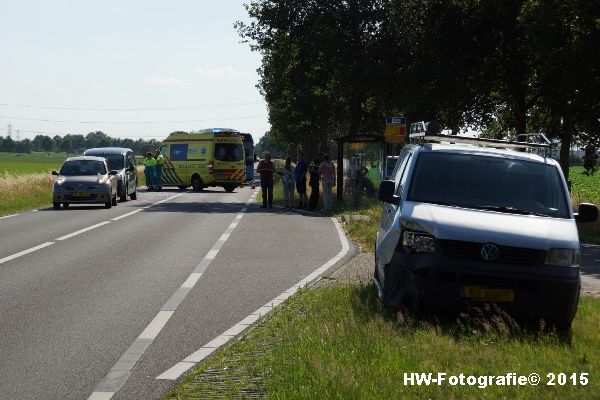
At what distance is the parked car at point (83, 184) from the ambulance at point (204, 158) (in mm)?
15130

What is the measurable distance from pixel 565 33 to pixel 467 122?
14.5 meters

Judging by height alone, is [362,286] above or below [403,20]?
below

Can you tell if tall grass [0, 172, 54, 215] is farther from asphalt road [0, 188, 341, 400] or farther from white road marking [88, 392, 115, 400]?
Result: white road marking [88, 392, 115, 400]

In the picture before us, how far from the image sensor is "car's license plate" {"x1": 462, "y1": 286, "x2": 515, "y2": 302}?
27.8 feet

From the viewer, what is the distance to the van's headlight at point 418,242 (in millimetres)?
8719

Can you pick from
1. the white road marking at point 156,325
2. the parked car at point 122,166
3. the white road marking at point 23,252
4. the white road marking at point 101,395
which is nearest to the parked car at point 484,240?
the white road marking at point 156,325

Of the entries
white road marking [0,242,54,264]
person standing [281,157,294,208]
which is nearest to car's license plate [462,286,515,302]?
white road marking [0,242,54,264]

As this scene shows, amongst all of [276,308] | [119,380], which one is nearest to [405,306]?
[276,308]

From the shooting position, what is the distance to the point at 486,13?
3728 centimetres

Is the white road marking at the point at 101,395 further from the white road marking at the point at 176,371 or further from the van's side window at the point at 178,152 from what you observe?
the van's side window at the point at 178,152

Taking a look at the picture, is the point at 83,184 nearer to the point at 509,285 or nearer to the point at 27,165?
the point at 509,285

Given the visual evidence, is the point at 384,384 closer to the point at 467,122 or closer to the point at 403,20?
the point at 403,20

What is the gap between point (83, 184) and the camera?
30.3m

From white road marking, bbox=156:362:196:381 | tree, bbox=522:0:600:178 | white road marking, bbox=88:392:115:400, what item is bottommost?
white road marking, bbox=156:362:196:381
